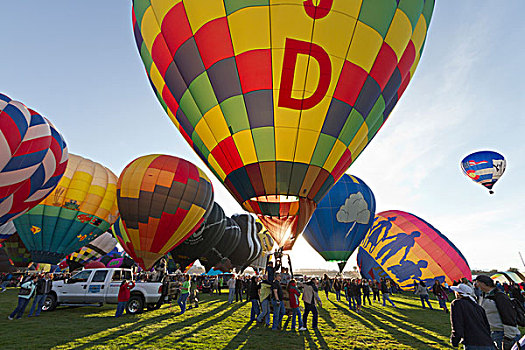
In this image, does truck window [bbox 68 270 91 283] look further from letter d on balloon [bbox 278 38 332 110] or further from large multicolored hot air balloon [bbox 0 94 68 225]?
letter d on balloon [bbox 278 38 332 110]

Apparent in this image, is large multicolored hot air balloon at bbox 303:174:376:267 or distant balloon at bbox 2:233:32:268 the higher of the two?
large multicolored hot air balloon at bbox 303:174:376:267

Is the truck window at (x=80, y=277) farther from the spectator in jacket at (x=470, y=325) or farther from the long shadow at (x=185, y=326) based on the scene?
the spectator in jacket at (x=470, y=325)

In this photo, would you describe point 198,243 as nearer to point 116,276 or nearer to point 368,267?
point 368,267

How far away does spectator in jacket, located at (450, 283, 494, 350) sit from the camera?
11.2 feet

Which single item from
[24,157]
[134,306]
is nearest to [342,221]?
[134,306]

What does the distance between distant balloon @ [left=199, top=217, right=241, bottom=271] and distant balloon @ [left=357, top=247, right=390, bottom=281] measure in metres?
14.8

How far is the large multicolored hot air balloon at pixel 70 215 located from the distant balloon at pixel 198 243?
6855 millimetres

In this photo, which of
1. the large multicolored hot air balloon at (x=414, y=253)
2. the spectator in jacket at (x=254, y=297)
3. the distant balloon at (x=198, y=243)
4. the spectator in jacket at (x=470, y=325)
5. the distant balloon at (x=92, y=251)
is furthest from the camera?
the distant balloon at (x=92, y=251)

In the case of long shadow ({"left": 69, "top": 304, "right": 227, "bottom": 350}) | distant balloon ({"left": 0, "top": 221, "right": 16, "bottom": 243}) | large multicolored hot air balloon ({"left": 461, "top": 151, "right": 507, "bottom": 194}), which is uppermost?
large multicolored hot air balloon ({"left": 461, "top": 151, "right": 507, "bottom": 194})

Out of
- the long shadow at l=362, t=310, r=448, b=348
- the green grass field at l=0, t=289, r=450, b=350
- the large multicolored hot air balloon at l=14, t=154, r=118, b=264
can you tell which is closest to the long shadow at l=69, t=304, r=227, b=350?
the green grass field at l=0, t=289, r=450, b=350

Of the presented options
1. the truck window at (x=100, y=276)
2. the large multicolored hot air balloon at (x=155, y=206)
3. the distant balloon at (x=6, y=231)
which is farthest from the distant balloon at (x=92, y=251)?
the truck window at (x=100, y=276)

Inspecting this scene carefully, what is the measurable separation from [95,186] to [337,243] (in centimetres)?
1796

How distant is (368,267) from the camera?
79.4 feet

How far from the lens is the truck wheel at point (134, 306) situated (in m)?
10.8
